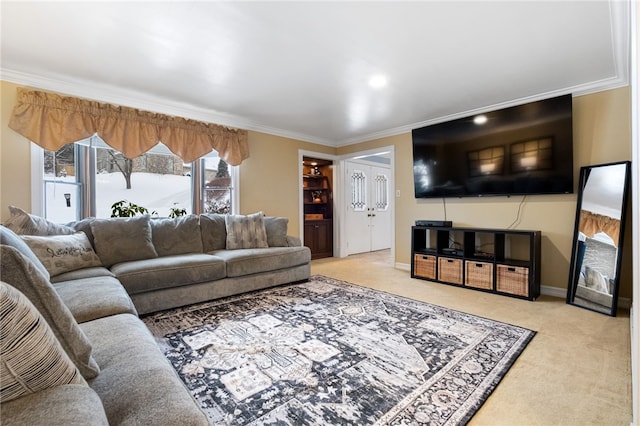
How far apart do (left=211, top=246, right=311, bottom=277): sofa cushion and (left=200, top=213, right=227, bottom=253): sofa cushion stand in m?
0.15

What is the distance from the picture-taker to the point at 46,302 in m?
0.86

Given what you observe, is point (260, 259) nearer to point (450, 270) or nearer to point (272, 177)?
point (272, 177)

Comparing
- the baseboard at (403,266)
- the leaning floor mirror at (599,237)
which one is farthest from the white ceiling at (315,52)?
the baseboard at (403,266)

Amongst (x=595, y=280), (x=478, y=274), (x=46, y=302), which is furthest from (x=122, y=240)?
(x=595, y=280)

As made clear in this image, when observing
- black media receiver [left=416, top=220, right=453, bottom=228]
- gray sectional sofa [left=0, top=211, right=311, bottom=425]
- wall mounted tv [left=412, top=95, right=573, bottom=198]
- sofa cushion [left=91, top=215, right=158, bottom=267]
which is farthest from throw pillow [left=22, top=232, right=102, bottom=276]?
wall mounted tv [left=412, top=95, right=573, bottom=198]

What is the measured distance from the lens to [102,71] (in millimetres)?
2785

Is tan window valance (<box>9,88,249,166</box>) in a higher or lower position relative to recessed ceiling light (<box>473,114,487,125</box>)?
lower

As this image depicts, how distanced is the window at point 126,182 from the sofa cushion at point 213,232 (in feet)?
1.89

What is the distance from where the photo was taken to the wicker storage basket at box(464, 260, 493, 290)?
3416mm

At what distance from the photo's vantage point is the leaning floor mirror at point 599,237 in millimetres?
2682

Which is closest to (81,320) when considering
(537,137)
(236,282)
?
(236,282)

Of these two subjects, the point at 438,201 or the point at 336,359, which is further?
the point at 438,201

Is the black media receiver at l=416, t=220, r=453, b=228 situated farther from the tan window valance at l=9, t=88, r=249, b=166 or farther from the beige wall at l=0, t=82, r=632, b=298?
the tan window valance at l=9, t=88, r=249, b=166

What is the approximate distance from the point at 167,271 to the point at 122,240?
25.5 inches
